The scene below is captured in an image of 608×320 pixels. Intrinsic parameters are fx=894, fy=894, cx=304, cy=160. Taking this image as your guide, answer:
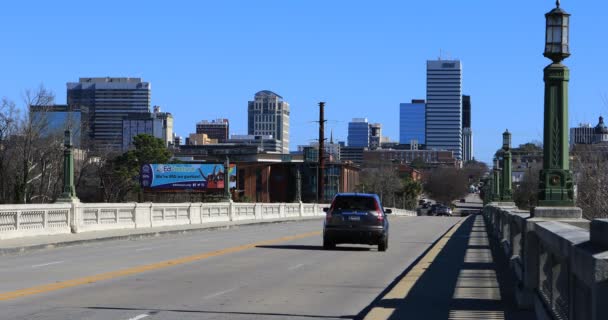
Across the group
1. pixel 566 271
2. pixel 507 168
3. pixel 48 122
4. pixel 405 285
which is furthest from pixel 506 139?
pixel 48 122

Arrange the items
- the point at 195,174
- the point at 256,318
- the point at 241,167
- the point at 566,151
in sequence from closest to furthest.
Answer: the point at 256,318 → the point at 566,151 → the point at 195,174 → the point at 241,167

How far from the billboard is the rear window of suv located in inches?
2611

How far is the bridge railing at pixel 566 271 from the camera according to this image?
17.8 feet

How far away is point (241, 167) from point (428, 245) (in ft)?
358

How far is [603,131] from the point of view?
1774 inches

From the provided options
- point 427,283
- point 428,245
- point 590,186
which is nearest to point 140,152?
point 590,186

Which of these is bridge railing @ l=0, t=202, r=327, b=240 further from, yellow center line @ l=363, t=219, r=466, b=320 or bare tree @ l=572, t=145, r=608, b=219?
bare tree @ l=572, t=145, r=608, b=219

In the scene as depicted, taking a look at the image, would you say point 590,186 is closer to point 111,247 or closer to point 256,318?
point 111,247

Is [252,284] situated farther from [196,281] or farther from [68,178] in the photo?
[68,178]

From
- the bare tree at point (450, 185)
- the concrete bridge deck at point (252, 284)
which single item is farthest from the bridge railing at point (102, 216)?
the bare tree at point (450, 185)

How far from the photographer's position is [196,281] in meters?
17.1

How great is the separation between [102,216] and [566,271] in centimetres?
3003

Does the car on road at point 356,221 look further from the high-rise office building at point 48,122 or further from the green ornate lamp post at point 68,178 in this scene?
the high-rise office building at point 48,122

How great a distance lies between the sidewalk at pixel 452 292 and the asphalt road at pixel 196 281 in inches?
18.0
